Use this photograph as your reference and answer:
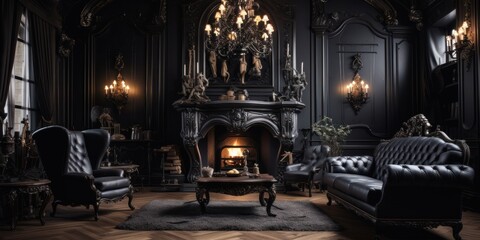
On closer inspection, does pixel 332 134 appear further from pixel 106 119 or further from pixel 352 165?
pixel 106 119

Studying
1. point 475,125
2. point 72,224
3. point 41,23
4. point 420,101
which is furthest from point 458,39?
point 41,23

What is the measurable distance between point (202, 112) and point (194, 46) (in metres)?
1.30

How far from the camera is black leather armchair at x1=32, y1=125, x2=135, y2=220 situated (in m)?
4.45

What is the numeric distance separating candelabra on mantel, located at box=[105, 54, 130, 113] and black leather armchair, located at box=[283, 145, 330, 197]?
3.18 meters

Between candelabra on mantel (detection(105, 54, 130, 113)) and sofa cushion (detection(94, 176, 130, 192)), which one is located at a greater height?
candelabra on mantel (detection(105, 54, 130, 113))

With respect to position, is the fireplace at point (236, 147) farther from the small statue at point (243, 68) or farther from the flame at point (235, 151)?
the small statue at point (243, 68)

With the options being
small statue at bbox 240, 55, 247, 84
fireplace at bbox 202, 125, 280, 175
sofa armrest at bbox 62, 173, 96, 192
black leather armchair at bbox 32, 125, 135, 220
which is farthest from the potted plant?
sofa armrest at bbox 62, 173, 96, 192

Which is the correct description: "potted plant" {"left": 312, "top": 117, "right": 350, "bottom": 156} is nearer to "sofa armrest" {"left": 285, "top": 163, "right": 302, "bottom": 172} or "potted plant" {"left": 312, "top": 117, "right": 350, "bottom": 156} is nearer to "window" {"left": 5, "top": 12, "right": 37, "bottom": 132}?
"sofa armrest" {"left": 285, "top": 163, "right": 302, "bottom": 172}

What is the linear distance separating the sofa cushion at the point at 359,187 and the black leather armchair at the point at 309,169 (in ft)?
3.65

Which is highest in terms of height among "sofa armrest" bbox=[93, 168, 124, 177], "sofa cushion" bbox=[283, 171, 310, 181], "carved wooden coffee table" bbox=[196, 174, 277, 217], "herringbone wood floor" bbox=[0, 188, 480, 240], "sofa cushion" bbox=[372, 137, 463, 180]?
"sofa cushion" bbox=[372, 137, 463, 180]

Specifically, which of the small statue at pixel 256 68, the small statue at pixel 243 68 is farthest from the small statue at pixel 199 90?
the small statue at pixel 256 68

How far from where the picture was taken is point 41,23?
6.52m

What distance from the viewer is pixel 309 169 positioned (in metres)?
6.80

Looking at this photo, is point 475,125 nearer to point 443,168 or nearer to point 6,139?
point 443,168
